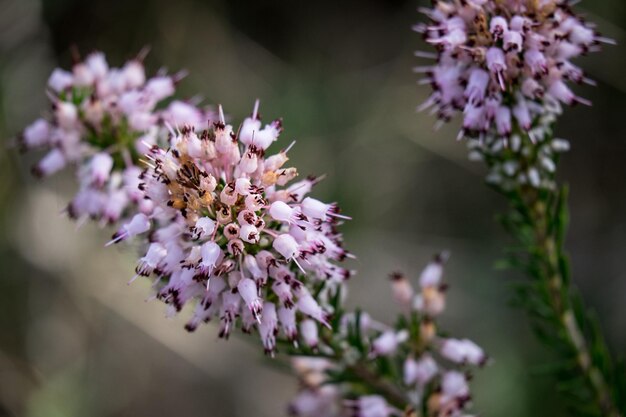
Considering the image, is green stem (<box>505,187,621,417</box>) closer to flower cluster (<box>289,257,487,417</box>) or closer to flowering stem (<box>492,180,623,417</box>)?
flowering stem (<box>492,180,623,417</box>)

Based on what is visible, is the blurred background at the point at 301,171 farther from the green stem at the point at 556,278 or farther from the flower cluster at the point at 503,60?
the flower cluster at the point at 503,60

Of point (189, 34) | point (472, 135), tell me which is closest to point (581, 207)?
point (189, 34)

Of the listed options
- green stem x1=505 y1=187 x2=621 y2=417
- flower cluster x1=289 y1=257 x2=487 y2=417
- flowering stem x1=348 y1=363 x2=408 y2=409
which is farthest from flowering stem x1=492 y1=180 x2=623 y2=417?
flowering stem x1=348 y1=363 x2=408 y2=409

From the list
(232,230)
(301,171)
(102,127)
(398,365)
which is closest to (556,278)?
(398,365)

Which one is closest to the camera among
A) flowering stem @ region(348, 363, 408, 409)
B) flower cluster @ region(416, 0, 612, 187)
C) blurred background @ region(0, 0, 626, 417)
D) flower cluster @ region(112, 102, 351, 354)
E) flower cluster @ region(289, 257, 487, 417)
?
flower cluster @ region(112, 102, 351, 354)

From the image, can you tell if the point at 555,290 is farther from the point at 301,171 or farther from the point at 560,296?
the point at 301,171

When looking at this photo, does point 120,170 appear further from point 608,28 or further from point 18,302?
point 608,28

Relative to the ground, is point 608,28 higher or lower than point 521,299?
higher
